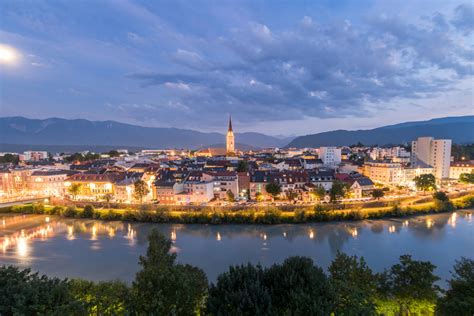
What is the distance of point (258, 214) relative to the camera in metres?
16.3

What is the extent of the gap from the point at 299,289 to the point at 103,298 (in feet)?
12.6

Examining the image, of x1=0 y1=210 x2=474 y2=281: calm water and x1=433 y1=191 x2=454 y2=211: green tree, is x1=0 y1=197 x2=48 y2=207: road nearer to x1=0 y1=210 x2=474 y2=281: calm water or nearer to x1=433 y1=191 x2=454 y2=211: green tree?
x1=0 y1=210 x2=474 y2=281: calm water

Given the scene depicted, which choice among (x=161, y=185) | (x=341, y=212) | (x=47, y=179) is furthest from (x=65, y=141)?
(x=341, y=212)

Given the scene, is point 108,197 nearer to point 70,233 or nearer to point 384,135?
point 70,233

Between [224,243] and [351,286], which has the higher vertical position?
[351,286]

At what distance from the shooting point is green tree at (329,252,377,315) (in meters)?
4.56

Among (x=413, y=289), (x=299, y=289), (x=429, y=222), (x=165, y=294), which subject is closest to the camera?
(x=299, y=289)

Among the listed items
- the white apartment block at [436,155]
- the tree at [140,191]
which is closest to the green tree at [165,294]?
the tree at [140,191]

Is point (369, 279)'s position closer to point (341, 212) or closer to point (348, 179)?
point (341, 212)

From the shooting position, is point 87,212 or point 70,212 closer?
point 87,212

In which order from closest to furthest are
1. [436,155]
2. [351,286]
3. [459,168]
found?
[351,286]
[459,168]
[436,155]

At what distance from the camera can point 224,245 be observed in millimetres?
12852

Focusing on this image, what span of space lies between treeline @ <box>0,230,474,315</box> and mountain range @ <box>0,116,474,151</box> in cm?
11375

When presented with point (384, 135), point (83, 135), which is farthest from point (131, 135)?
point (384, 135)
